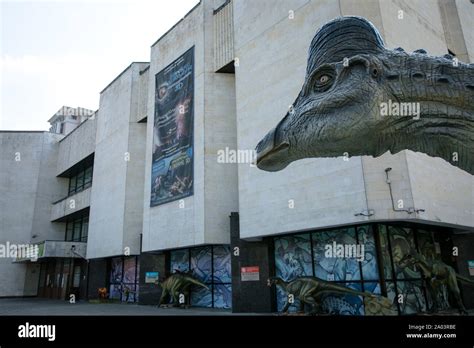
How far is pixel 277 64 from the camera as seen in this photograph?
21031 mm

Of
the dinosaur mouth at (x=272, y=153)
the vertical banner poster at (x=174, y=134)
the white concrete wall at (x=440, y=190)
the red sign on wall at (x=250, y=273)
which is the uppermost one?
the vertical banner poster at (x=174, y=134)

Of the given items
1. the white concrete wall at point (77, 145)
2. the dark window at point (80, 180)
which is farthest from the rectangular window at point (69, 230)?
the white concrete wall at point (77, 145)

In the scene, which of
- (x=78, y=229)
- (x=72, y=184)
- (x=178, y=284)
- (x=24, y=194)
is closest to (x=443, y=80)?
(x=178, y=284)

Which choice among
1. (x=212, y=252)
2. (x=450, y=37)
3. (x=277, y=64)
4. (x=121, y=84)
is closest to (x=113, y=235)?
(x=212, y=252)

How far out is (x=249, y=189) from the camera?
20.9 m

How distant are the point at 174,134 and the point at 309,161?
11.8 metres

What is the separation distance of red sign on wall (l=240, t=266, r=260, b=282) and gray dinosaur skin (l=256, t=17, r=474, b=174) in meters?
18.2

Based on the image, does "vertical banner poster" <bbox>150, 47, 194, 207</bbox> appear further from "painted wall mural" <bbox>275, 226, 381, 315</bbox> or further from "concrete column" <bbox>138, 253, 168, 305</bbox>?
"painted wall mural" <bbox>275, 226, 381, 315</bbox>

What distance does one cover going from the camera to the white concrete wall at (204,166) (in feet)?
76.3

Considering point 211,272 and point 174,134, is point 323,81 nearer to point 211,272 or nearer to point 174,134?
point 211,272

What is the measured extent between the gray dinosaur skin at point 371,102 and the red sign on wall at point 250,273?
59.6 feet

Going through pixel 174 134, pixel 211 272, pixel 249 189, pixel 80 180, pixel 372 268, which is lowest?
pixel 372 268

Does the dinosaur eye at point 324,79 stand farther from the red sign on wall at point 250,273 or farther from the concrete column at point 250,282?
the red sign on wall at point 250,273

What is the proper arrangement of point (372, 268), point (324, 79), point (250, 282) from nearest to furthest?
point (324, 79) < point (372, 268) < point (250, 282)
